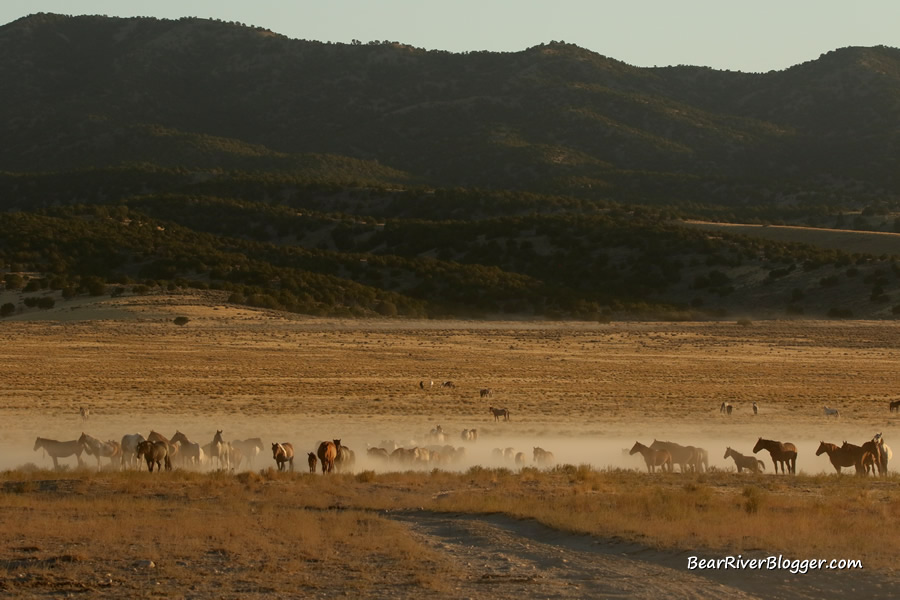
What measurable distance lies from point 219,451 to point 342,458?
2.11 metres

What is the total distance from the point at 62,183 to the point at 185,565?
381ft

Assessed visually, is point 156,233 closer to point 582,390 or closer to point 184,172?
point 184,172

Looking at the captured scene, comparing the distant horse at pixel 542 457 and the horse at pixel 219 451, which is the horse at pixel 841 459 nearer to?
the distant horse at pixel 542 457

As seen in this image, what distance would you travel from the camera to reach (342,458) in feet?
66.4

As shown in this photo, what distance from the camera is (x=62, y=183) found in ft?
400

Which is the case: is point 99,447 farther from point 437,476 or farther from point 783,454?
point 783,454

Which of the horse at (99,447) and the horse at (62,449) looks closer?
the horse at (99,447)

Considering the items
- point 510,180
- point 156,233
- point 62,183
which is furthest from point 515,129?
point 156,233

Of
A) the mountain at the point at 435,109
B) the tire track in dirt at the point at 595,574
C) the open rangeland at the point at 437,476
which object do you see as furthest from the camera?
the mountain at the point at 435,109

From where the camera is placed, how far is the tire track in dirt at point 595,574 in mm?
11242

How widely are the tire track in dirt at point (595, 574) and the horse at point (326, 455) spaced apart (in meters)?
5.32

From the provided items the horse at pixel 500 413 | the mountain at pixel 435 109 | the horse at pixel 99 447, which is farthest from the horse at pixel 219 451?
the mountain at pixel 435 109

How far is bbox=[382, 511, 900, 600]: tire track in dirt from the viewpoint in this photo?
1124cm

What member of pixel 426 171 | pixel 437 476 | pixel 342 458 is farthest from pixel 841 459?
pixel 426 171
